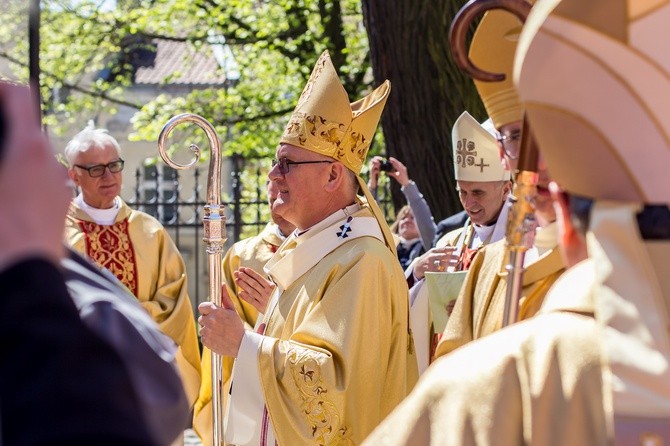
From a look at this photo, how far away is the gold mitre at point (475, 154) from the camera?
214 inches

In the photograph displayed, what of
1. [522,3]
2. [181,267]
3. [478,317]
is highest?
[522,3]

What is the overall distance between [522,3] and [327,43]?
40.3ft

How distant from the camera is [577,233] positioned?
75.1 inches

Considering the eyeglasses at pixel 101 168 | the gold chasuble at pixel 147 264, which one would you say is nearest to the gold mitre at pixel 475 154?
the gold chasuble at pixel 147 264

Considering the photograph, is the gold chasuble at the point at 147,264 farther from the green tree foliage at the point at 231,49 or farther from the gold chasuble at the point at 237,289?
the green tree foliage at the point at 231,49

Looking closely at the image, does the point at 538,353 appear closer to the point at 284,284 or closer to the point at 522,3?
the point at 522,3

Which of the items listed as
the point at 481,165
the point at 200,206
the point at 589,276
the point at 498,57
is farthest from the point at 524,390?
the point at 200,206

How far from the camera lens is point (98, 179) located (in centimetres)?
699

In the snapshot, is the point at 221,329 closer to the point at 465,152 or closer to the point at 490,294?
the point at 490,294

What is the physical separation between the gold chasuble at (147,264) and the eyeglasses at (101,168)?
25 centimetres

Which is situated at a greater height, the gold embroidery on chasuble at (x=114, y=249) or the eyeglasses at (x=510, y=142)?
the eyeglasses at (x=510, y=142)

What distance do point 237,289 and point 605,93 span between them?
4.65m

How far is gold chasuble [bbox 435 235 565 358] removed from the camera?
3.11 m

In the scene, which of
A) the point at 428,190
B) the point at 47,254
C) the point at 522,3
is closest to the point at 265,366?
the point at 522,3
